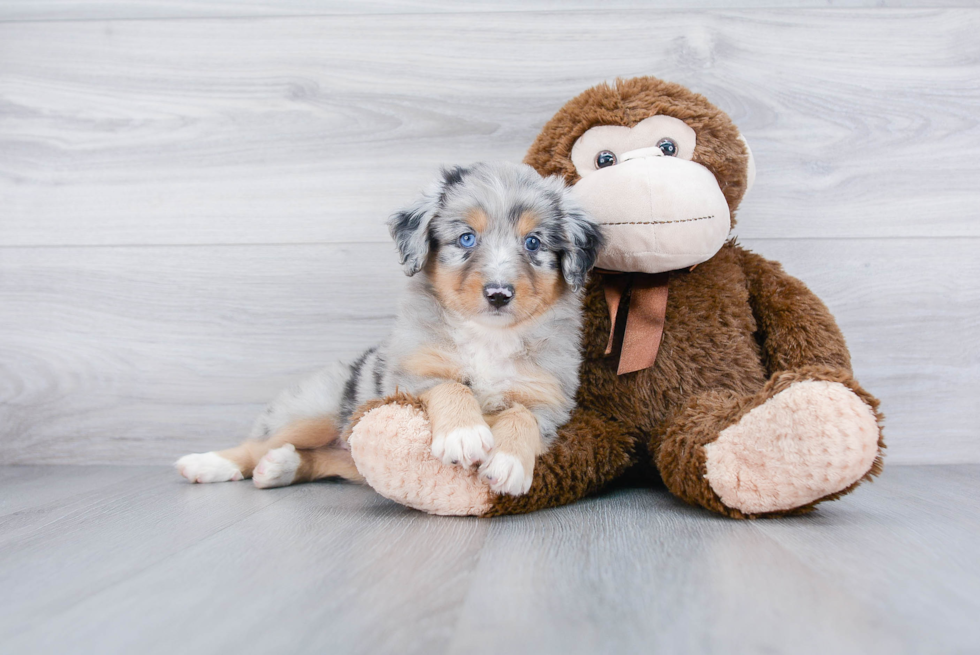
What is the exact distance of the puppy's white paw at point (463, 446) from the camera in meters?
1.24

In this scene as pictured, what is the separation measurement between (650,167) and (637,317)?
13.6 inches

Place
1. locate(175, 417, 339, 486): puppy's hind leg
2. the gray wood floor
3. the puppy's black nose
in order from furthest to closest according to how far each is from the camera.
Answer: locate(175, 417, 339, 486): puppy's hind leg → the puppy's black nose → the gray wood floor

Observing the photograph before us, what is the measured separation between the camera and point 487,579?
1.00 meters

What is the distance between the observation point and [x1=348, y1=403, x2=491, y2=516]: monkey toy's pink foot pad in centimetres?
131

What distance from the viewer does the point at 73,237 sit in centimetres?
222

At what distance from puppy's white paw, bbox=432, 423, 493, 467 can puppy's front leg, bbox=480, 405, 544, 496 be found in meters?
0.03

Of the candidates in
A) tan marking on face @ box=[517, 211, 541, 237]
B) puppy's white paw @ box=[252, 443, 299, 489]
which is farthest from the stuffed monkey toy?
puppy's white paw @ box=[252, 443, 299, 489]

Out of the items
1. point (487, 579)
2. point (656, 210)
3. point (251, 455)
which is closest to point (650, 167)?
point (656, 210)

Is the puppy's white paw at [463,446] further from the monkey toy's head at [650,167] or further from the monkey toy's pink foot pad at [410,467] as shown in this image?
the monkey toy's head at [650,167]

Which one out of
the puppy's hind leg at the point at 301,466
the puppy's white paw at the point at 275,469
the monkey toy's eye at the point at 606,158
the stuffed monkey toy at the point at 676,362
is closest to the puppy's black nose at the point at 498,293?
the stuffed monkey toy at the point at 676,362

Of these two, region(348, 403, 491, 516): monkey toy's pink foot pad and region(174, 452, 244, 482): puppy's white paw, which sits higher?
region(348, 403, 491, 516): monkey toy's pink foot pad

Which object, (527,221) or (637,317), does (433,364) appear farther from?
(637,317)

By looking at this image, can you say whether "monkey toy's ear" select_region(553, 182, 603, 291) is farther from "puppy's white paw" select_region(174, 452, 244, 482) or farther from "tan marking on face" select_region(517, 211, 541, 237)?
"puppy's white paw" select_region(174, 452, 244, 482)

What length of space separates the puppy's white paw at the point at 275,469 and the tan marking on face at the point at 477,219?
30.6 inches
